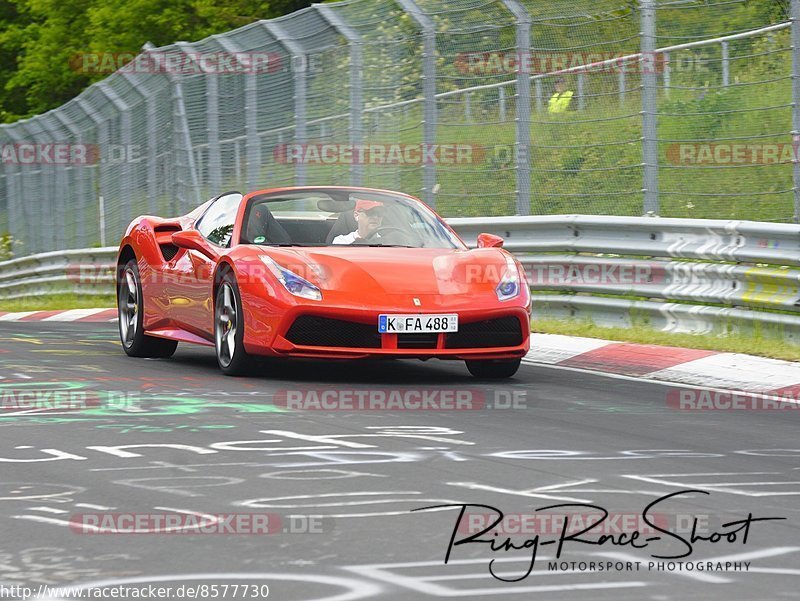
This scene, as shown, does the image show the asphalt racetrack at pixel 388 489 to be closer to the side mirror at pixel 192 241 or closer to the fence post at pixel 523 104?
the side mirror at pixel 192 241

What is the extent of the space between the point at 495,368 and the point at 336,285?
4.05 feet

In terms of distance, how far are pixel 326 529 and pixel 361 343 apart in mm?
4211

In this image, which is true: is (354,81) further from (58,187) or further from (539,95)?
(58,187)

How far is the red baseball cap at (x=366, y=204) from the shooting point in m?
10.6

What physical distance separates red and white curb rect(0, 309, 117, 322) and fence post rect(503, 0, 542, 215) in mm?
5815

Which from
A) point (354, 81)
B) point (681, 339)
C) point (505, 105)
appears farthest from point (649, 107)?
point (354, 81)

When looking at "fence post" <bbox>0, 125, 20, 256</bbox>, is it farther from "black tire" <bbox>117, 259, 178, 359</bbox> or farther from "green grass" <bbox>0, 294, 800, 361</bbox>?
"green grass" <bbox>0, 294, 800, 361</bbox>

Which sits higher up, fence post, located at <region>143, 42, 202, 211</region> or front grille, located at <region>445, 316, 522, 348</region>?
fence post, located at <region>143, 42, 202, 211</region>

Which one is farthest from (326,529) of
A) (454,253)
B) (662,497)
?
(454,253)

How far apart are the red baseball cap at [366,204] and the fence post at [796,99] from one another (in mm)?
2988

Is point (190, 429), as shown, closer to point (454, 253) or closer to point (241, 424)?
point (241, 424)

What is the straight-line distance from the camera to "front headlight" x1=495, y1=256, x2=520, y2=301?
31.8 feet

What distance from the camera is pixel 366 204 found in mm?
10719

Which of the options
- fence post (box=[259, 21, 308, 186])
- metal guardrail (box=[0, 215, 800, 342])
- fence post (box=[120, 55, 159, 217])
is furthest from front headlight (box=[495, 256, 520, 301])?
fence post (box=[120, 55, 159, 217])
